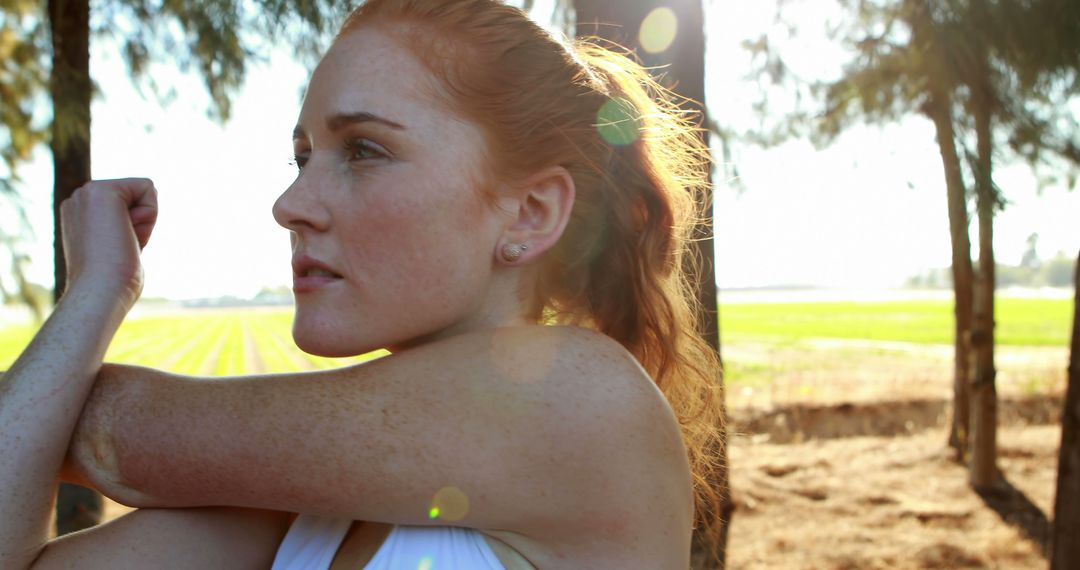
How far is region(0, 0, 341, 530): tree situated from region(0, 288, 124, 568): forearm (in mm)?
→ 2784

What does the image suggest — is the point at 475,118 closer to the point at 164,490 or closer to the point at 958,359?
the point at 164,490

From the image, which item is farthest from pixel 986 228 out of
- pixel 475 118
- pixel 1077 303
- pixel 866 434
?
pixel 475 118

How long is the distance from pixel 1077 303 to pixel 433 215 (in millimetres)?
3644

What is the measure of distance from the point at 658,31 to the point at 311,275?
1.73m

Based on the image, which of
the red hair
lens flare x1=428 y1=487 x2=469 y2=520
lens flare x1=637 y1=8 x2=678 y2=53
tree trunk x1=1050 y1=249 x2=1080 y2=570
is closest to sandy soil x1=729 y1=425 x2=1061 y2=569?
tree trunk x1=1050 y1=249 x2=1080 y2=570

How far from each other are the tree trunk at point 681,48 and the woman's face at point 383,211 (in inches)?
50.2

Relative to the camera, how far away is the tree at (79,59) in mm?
4188

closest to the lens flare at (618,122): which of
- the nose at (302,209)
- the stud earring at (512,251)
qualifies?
the stud earring at (512,251)

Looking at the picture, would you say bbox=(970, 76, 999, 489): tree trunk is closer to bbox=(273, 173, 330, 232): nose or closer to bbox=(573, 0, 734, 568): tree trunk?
bbox=(573, 0, 734, 568): tree trunk

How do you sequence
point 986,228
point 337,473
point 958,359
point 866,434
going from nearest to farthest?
1. point 337,473
2. point 986,228
3. point 958,359
4. point 866,434

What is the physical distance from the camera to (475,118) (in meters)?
1.17

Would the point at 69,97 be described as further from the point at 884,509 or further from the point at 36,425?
the point at 884,509

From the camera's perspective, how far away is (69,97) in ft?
15.1

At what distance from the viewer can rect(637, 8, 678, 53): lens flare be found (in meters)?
2.52
